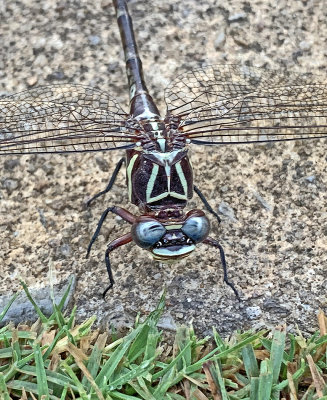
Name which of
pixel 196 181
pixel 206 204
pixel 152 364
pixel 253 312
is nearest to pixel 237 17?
pixel 196 181

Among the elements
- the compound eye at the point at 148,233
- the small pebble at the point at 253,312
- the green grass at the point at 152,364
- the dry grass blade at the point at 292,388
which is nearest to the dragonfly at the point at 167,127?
the compound eye at the point at 148,233

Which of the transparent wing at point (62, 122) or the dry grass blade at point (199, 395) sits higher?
the transparent wing at point (62, 122)

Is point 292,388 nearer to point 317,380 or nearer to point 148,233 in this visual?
point 317,380

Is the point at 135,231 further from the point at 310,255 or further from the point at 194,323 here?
the point at 310,255

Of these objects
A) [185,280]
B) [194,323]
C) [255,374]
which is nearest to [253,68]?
[185,280]

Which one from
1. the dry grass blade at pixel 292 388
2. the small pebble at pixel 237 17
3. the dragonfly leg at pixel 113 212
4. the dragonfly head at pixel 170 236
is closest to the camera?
the dry grass blade at pixel 292 388

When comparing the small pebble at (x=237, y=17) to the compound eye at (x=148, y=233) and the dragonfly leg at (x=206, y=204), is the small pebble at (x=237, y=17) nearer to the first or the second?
the dragonfly leg at (x=206, y=204)
